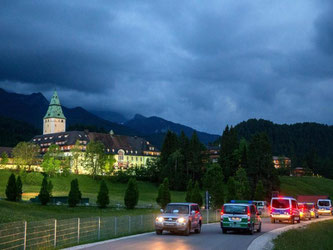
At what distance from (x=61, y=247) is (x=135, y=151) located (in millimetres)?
159973

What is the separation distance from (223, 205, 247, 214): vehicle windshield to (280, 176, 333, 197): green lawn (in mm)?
87334

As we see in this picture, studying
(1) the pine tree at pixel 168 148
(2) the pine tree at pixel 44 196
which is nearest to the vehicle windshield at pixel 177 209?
(2) the pine tree at pixel 44 196

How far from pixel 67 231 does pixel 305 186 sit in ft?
366

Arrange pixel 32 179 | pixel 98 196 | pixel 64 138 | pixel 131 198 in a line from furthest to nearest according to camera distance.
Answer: pixel 64 138
pixel 32 179
pixel 98 196
pixel 131 198

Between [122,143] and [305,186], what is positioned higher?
[122,143]

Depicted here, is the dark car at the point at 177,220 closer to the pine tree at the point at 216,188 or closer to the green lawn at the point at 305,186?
the pine tree at the point at 216,188

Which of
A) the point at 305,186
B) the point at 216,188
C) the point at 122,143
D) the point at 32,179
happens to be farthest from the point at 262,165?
the point at 122,143

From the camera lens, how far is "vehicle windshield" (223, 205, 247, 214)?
1088 inches

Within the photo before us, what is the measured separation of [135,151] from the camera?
178500mm

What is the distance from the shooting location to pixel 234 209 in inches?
1099

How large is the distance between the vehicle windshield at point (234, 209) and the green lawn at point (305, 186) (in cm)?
8733

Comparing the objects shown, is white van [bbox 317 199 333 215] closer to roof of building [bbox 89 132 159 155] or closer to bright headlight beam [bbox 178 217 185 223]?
bright headlight beam [bbox 178 217 185 223]

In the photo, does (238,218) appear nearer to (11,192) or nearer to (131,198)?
(131,198)

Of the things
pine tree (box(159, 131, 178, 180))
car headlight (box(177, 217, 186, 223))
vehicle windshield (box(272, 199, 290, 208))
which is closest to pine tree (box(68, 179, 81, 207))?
vehicle windshield (box(272, 199, 290, 208))
